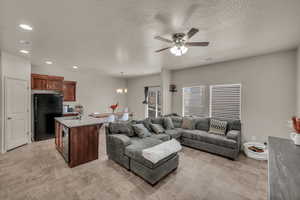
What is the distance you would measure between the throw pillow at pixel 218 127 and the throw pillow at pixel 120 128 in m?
2.56

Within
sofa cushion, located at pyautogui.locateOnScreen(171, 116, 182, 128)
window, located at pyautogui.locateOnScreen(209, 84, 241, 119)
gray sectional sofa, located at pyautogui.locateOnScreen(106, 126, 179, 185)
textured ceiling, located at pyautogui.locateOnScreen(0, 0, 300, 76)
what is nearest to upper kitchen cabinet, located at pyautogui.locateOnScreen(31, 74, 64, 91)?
textured ceiling, located at pyautogui.locateOnScreen(0, 0, 300, 76)

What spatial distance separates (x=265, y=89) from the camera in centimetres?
363

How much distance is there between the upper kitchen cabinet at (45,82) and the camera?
180 inches

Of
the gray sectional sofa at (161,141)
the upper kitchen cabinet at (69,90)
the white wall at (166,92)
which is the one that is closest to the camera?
the gray sectional sofa at (161,141)

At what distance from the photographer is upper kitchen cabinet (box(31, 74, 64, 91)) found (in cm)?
457

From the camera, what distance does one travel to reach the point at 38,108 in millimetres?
4438

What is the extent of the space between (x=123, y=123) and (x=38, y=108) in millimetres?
3308

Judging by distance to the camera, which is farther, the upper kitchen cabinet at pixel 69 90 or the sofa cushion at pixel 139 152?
the upper kitchen cabinet at pixel 69 90

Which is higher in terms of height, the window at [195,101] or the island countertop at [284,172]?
the window at [195,101]

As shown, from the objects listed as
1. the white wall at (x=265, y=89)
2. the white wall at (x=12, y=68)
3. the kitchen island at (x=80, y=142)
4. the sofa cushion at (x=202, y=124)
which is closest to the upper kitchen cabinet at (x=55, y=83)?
the white wall at (x=12, y=68)

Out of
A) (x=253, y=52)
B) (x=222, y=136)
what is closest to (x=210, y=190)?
(x=222, y=136)

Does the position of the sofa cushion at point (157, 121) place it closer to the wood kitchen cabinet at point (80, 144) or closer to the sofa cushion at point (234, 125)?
the wood kitchen cabinet at point (80, 144)

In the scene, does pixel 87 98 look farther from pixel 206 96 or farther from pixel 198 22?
pixel 198 22

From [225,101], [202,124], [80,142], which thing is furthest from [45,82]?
[225,101]
